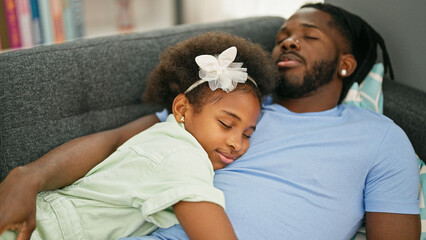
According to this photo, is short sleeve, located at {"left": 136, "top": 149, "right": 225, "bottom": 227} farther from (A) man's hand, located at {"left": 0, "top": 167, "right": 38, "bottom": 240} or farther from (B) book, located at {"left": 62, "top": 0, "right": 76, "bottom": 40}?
(B) book, located at {"left": 62, "top": 0, "right": 76, "bottom": 40}

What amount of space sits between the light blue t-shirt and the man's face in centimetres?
18


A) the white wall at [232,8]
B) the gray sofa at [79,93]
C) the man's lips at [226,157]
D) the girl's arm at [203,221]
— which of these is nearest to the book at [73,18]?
the white wall at [232,8]

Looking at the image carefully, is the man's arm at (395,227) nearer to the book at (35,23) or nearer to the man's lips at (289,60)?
the man's lips at (289,60)

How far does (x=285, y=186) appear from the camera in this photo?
1.14 m

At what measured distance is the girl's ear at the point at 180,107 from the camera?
3.78 ft

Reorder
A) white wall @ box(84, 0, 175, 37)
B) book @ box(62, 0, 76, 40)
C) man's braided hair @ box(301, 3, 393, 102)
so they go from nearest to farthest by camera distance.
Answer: man's braided hair @ box(301, 3, 393, 102)
book @ box(62, 0, 76, 40)
white wall @ box(84, 0, 175, 37)

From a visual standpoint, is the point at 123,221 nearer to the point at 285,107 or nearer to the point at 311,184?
the point at 311,184

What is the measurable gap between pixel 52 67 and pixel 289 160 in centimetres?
→ 75

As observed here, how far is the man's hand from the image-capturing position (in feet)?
2.94

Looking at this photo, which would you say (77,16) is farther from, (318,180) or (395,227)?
(395,227)

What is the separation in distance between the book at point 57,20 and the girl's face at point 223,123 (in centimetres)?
147

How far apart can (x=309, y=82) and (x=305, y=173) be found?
357mm

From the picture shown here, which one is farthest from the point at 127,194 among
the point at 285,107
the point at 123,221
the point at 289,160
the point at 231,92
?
the point at 285,107

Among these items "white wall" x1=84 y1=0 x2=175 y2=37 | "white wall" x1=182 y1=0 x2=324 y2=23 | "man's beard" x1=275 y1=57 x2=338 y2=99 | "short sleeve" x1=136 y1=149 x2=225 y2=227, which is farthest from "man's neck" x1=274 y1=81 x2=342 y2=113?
"white wall" x1=84 y1=0 x2=175 y2=37
